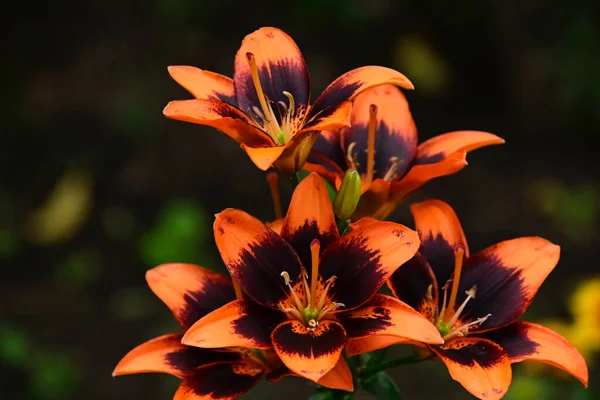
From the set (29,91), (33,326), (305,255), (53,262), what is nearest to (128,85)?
(29,91)

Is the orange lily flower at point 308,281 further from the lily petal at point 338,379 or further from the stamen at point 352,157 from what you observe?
the stamen at point 352,157

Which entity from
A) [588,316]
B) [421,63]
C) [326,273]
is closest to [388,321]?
[326,273]

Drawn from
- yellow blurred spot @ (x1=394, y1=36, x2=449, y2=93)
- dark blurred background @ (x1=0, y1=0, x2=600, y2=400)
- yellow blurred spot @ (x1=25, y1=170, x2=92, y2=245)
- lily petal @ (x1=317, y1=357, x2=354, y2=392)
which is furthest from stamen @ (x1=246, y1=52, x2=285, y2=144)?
yellow blurred spot @ (x1=394, y1=36, x2=449, y2=93)

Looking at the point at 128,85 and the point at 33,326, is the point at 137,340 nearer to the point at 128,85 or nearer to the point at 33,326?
Result: the point at 33,326

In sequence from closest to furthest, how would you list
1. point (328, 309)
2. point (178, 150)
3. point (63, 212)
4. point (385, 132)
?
point (328, 309)
point (385, 132)
point (63, 212)
point (178, 150)

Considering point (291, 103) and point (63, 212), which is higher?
point (291, 103)

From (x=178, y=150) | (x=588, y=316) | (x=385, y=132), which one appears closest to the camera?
(x=385, y=132)

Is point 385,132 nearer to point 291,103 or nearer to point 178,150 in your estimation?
point 291,103
